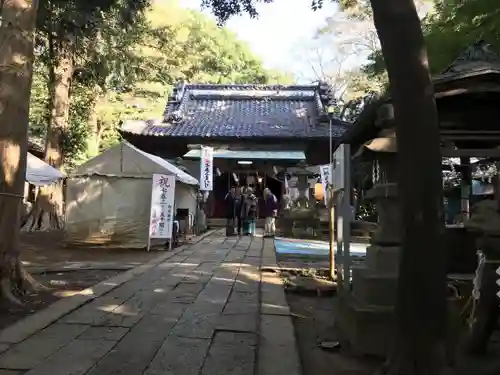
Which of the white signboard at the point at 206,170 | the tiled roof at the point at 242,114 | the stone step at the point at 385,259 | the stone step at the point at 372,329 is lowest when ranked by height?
the stone step at the point at 372,329

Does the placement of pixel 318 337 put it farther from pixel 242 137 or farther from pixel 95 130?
pixel 95 130

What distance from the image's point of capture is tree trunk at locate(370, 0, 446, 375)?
10.8 feet

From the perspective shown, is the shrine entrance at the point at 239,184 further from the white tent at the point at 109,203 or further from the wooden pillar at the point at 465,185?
the wooden pillar at the point at 465,185

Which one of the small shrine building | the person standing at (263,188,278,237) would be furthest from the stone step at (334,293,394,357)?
the small shrine building

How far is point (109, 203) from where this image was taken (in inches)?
508

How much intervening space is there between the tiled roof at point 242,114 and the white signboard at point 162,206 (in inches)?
368

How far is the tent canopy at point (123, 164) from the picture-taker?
12930 mm

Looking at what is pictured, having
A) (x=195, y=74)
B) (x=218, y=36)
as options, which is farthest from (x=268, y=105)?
(x=218, y=36)

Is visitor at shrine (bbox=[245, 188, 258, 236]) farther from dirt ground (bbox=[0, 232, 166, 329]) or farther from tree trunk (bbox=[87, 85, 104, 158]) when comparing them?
tree trunk (bbox=[87, 85, 104, 158])

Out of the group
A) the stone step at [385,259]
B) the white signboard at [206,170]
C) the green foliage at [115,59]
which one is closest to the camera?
the stone step at [385,259]

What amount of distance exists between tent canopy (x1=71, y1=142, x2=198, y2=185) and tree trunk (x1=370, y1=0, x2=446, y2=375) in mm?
9910

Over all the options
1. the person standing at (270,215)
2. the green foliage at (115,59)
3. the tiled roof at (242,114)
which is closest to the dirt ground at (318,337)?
the green foliage at (115,59)

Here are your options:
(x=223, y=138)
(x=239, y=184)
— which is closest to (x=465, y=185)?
(x=223, y=138)

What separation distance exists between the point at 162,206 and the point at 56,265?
343 cm
